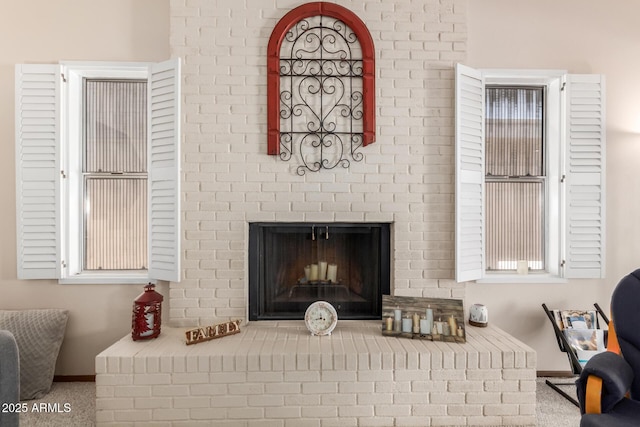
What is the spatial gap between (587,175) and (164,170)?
321cm

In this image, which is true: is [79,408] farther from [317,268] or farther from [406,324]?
[406,324]

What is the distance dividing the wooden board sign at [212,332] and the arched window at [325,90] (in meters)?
1.16

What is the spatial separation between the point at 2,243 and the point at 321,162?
2.48 m

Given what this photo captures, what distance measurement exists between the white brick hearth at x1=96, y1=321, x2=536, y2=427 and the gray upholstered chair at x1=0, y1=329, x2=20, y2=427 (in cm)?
45

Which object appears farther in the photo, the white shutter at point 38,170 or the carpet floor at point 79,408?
the white shutter at point 38,170

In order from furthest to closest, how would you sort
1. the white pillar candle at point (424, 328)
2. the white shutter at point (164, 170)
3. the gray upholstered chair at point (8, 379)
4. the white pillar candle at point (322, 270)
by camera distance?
the white pillar candle at point (322, 270) < the white shutter at point (164, 170) < the white pillar candle at point (424, 328) < the gray upholstered chair at point (8, 379)

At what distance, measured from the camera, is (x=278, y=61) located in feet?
8.48

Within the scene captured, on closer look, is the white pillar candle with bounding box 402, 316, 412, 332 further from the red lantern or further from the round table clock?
the red lantern

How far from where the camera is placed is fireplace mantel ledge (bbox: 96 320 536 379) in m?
2.12

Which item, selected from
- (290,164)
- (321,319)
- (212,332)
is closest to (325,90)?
(290,164)

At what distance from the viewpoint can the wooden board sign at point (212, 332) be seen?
2.27 meters

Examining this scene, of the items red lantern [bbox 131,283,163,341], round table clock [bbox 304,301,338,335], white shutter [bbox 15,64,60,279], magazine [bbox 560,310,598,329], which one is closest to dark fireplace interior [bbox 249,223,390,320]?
round table clock [bbox 304,301,338,335]

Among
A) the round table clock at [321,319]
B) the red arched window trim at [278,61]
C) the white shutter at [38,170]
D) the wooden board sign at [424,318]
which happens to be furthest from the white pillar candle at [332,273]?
the white shutter at [38,170]

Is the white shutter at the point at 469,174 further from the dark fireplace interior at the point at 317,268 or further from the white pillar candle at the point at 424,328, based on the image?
the dark fireplace interior at the point at 317,268
